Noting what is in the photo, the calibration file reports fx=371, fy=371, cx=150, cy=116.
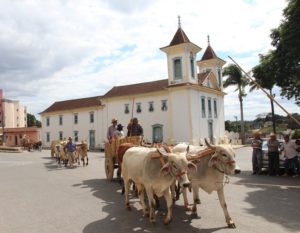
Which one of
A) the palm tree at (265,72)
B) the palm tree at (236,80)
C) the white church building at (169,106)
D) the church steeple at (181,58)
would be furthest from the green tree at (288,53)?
the palm tree at (236,80)

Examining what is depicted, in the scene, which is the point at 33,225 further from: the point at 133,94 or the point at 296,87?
the point at 133,94

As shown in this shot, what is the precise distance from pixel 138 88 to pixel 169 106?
7.16m

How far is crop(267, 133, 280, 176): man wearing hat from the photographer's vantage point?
1581 cm

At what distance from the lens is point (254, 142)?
16828 millimetres

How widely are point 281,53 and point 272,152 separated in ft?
14.8

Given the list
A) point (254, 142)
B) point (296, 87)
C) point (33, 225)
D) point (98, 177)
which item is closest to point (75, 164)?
point (98, 177)

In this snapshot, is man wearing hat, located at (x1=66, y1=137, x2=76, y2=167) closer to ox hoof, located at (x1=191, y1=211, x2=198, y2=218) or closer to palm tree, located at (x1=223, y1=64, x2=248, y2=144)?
ox hoof, located at (x1=191, y1=211, x2=198, y2=218)

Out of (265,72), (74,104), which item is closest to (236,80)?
(74,104)

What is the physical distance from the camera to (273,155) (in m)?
15.9

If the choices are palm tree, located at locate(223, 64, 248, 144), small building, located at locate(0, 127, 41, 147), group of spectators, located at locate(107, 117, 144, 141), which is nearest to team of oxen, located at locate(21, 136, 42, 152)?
small building, located at locate(0, 127, 41, 147)

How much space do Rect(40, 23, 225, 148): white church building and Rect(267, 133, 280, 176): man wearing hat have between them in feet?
63.6

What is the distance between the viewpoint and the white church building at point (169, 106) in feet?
137

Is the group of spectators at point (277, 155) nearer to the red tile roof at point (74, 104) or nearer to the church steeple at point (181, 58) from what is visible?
the church steeple at point (181, 58)

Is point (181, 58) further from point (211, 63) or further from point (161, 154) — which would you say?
point (161, 154)
